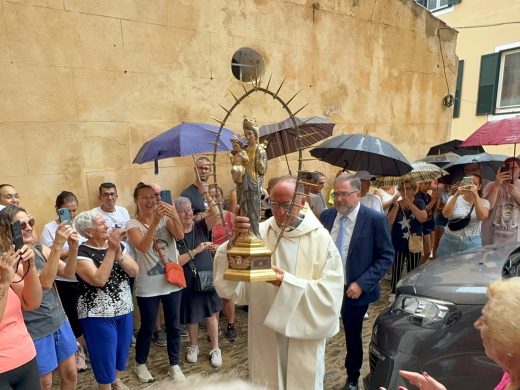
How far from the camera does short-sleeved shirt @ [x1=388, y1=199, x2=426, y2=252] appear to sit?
5.58 meters

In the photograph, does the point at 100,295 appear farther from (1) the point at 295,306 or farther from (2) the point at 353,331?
(2) the point at 353,331

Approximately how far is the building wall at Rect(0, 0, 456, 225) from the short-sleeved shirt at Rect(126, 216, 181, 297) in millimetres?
1575

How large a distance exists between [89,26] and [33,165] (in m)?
1.79

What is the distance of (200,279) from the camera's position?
13.5 feet

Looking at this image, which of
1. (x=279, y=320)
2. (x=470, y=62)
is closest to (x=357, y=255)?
(x=279, y=320)

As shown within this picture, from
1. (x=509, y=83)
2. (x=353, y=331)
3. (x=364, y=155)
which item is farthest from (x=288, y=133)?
(x=509, y=83)

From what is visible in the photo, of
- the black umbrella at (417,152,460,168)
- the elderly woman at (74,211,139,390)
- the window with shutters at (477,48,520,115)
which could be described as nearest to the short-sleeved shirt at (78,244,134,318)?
the elderly woman at (74,211,139,390)

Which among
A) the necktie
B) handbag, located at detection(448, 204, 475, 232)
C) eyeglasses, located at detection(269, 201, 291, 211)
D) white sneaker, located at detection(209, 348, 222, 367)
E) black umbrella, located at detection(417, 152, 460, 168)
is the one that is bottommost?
white sneaker, located at detection(209, 348, 222, 367)

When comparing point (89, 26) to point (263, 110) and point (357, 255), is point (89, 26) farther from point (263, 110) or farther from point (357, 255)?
point (357, 255)

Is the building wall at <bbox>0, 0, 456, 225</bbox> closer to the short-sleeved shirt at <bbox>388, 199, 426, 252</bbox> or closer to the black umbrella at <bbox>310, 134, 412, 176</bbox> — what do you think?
the black umbrella at <bbox>310, 134, 412, 176</bbox>

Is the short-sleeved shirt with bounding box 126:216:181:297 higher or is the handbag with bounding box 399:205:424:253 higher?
the short-sleeved shirt with bounding box 126:216:181:297

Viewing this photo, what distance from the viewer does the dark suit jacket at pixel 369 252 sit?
328cm

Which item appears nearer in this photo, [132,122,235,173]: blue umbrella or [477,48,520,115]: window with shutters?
[132,122,235,173]: blue umbrella

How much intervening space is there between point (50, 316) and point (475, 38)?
49.1 ft
